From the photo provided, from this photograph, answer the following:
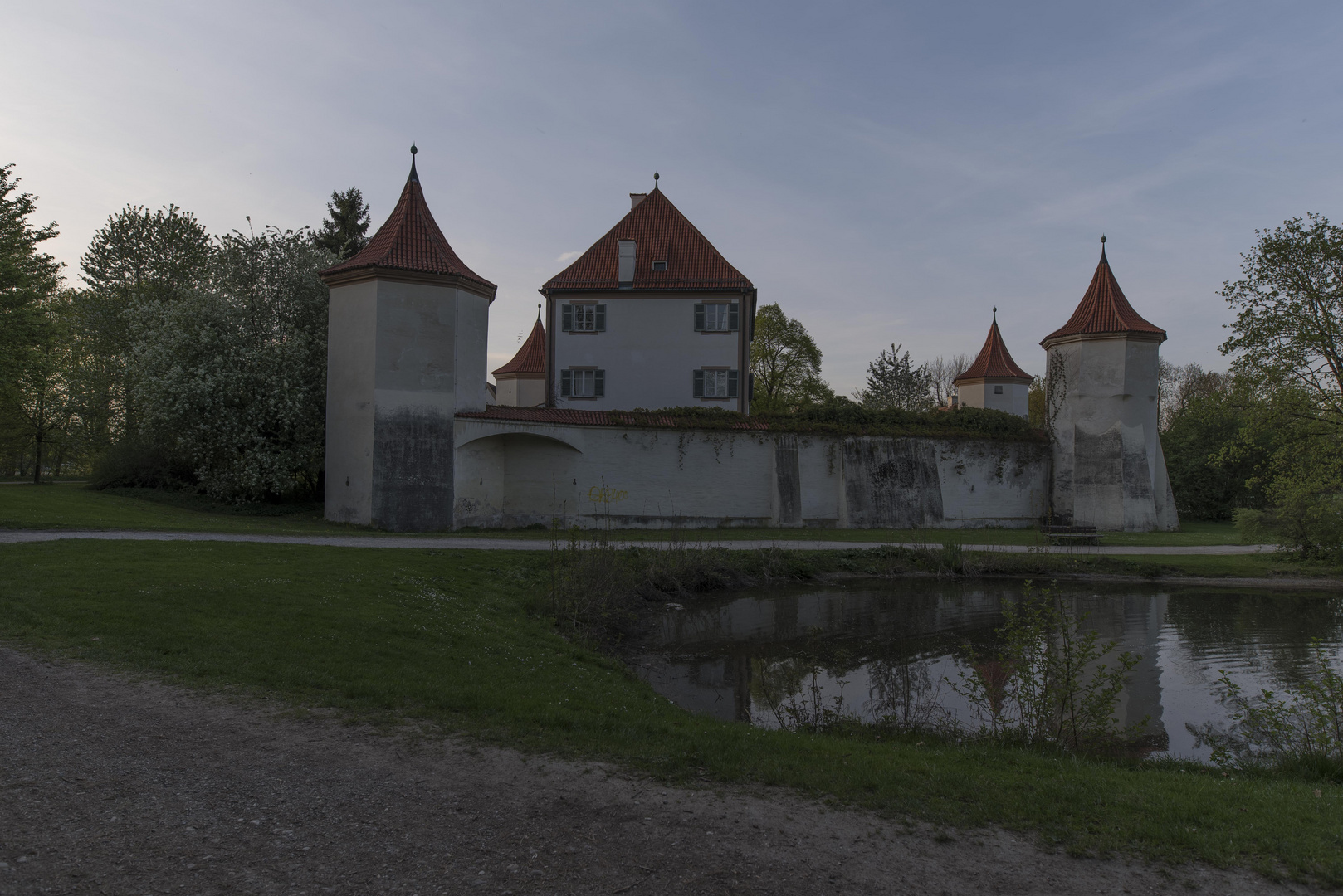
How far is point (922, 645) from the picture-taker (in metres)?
11.7

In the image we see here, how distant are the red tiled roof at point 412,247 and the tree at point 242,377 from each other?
12.7 ft

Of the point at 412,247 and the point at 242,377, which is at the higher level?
the point at 412,247

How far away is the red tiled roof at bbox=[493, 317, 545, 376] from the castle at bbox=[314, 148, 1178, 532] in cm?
1227

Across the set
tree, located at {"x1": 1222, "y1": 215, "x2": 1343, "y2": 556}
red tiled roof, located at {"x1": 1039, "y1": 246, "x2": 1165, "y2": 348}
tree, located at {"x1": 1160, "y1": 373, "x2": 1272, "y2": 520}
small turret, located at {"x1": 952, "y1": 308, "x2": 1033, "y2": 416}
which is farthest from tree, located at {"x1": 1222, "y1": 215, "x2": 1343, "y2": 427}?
small turret, located at {"x1": 952, "y1": 308, "x2": 1033, "y2": 416}

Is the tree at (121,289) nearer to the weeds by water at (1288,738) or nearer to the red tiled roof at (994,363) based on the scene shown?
the weeds by water at (1288,738)

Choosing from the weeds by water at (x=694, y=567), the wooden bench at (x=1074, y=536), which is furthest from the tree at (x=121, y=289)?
the wooden bench at (x=1074, y=536)

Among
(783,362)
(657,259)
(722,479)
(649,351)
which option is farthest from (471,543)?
(783,362)

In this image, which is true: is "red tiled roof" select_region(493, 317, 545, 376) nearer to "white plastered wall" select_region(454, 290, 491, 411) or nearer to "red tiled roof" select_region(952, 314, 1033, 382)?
"white plastered wall" select_region(454, 290, 491, 411)

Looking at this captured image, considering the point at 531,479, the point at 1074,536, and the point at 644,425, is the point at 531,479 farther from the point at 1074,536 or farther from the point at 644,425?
the point at 1074,536

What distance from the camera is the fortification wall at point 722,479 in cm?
2300

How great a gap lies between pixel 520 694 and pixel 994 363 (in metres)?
47.0

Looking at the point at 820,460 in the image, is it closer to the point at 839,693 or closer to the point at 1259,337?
the point at 1259,337

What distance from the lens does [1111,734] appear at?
6949mm

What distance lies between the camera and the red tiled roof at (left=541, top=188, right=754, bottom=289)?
100ft
